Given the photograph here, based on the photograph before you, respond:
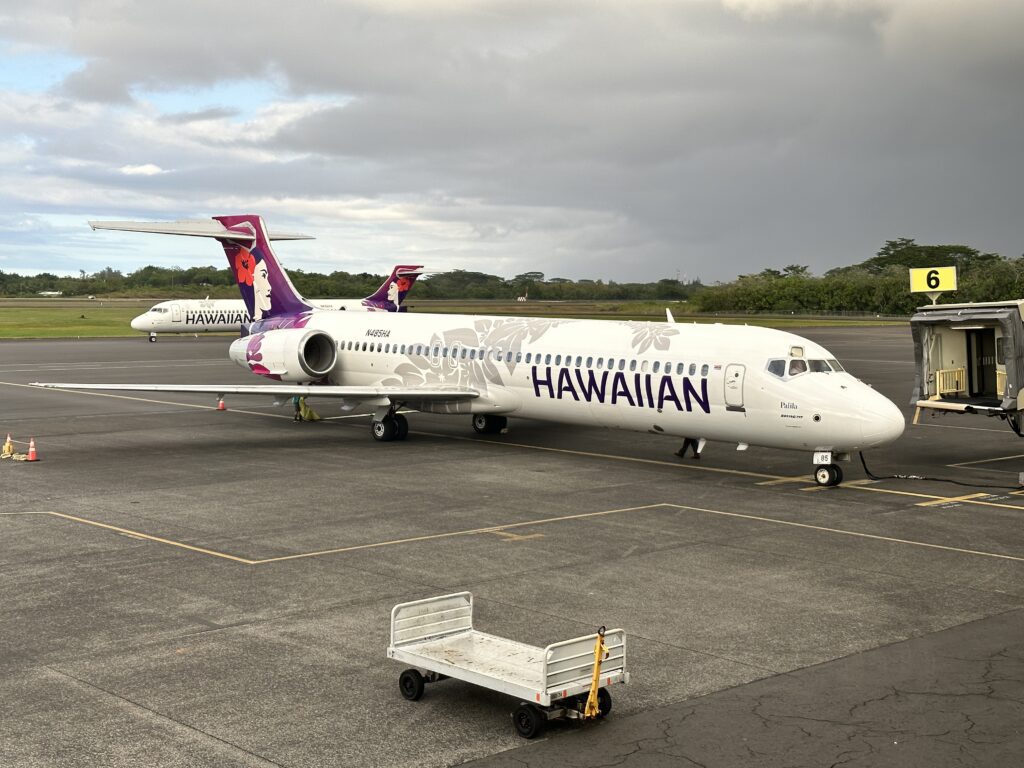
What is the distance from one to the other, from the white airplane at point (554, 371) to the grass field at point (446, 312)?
55.5 m

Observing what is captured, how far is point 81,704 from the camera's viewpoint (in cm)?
1067

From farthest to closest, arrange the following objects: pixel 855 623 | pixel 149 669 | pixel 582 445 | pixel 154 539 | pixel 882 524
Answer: pixel 582 445
pixel 882 524
pixel 154 539
pixel 855 623
pixel 149 669

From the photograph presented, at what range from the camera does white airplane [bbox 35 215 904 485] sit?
23.2 meters

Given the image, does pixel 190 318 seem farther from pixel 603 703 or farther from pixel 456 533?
pixel 603 703

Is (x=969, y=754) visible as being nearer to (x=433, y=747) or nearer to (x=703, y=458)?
(x=433, y=747)

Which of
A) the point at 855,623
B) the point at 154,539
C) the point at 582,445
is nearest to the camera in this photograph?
the point at 855,623

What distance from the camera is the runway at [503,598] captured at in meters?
10.0

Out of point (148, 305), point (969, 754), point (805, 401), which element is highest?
point (148, 305)

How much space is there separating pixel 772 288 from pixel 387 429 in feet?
324

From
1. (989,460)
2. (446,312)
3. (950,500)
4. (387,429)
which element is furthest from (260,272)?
(446,312)

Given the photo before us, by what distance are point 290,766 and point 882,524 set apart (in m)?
13.2

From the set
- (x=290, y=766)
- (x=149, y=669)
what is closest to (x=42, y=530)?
(x=149, y=669)

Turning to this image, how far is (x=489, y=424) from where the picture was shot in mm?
31688

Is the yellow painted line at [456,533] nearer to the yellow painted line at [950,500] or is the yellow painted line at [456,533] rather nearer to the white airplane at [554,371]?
the white airplane at [554,371]
